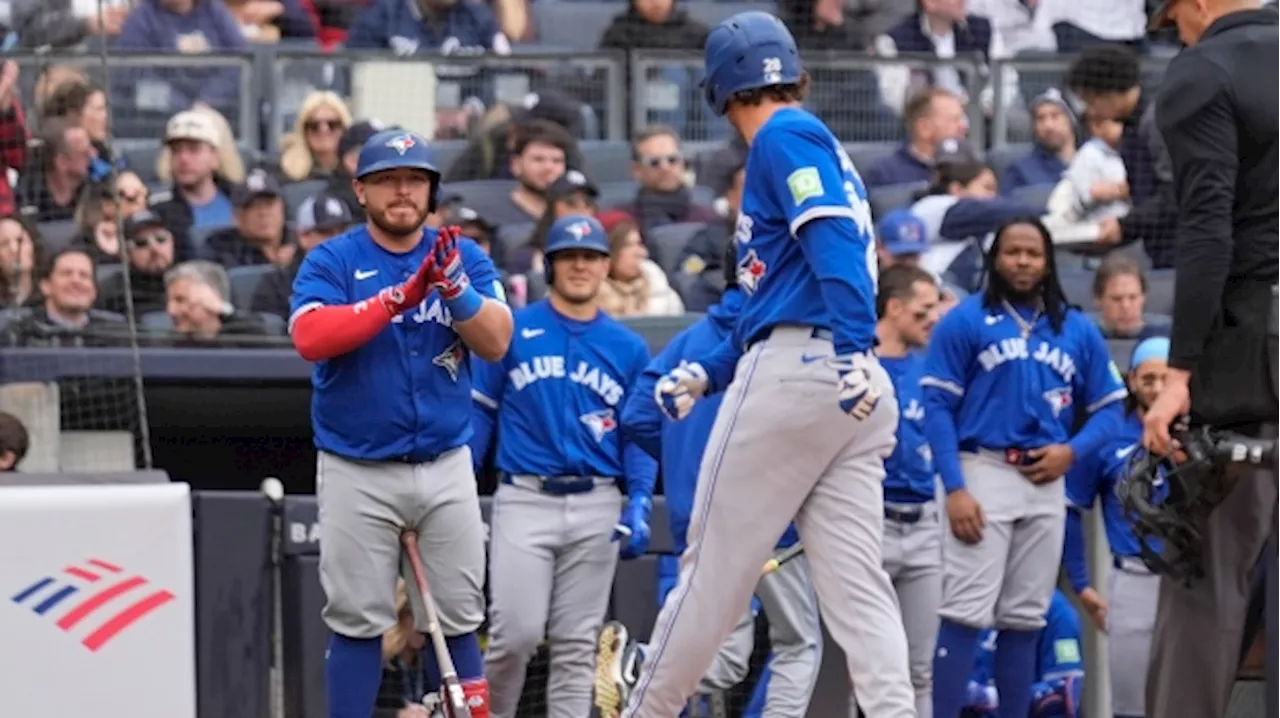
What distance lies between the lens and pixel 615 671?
707 centimetres

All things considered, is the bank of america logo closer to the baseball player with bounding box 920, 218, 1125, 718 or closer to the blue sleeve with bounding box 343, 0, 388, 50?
the baseball player with bounding box 920, 218, 1125, 718

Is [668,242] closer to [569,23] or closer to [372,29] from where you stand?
[372,29]

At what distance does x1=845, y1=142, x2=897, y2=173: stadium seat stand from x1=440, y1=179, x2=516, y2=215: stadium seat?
66.8 inches

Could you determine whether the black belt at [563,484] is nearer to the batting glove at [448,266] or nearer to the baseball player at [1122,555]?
the batting glove at [448,266]

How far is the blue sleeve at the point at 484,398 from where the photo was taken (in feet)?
25.4

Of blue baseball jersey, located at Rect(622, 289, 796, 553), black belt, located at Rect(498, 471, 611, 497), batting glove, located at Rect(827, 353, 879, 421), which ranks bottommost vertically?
→ black belt, located at Rect(498, 471, 611, 497)

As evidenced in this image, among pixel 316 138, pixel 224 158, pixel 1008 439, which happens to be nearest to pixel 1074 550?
pixel 1008 439

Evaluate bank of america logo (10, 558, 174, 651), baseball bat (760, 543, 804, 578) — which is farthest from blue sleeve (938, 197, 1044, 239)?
bank of america logo (10, 558, 174, 651)

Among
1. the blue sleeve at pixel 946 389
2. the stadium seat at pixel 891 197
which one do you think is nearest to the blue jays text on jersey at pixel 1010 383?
the blue sleeve at pixel 946 389

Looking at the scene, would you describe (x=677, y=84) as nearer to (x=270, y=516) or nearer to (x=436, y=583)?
(x=270, y=516)

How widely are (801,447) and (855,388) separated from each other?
241 mm

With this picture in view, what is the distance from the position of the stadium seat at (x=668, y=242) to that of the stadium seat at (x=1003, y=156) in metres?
1.84

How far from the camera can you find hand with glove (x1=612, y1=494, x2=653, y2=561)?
7.55m

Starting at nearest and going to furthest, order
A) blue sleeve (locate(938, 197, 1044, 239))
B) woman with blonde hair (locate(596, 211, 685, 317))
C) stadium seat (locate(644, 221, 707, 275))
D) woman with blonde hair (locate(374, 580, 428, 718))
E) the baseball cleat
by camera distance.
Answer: the baseball cleat < woman with blonde hair (locate(374, 580, 428, 718)) < woman with blonde hair (locate(596, 211, 685, 317)) < blue sleeve (locate(938, 197, 1044, 239)) < stadium seat (locate(644, 221, 707, 275))
